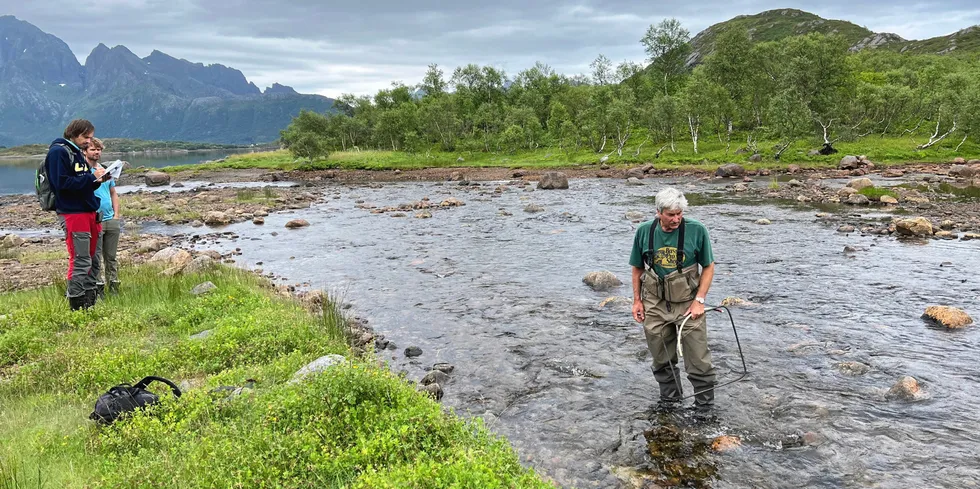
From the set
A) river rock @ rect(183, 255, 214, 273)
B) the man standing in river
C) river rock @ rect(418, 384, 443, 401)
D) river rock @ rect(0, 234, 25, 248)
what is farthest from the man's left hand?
river rock @ rect(0, 234, 25, 248)

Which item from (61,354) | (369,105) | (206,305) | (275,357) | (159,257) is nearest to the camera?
(61,354)

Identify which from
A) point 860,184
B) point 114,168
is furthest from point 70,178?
point 860,184

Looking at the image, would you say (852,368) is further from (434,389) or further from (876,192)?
(876,192)

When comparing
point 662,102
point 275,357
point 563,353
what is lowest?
point 563,353

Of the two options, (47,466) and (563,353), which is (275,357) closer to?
(47,466)

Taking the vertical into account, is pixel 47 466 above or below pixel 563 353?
above

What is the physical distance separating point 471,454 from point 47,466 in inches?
177

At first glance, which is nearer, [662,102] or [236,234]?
[236,234]

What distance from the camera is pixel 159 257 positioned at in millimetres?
18391

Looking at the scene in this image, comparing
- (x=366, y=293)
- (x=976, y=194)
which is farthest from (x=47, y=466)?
(x=976, y=194)

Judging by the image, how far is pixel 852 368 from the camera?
394 inches

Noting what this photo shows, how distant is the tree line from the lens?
215 feet

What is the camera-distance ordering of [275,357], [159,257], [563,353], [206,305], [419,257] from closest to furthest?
[275,357] → [563,353] → [206,305] → [159,257] → [419,257]

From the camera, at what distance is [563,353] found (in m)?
11.5
